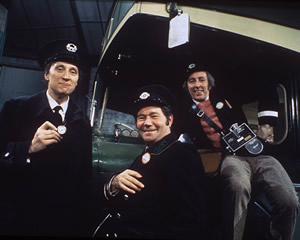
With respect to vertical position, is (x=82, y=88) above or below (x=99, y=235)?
above

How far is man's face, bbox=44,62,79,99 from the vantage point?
1.66m

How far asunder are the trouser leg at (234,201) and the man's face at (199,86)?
0.72m

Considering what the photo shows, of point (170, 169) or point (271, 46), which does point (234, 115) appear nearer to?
point (271, 46)

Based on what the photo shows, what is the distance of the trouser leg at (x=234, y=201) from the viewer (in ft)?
4.75

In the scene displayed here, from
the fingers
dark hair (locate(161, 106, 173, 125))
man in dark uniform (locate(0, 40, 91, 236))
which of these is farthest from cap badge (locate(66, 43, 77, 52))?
dark hair (locate(161, 106, 173, 125))

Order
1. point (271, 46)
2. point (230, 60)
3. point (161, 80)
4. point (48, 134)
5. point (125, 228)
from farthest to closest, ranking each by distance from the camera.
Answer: point (161, 80) < point (230, 60) < point (271, 46) < point (48, 134) < point (125, 228)

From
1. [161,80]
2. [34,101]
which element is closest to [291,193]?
[161,80]

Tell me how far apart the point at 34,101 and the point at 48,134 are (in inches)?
12.8

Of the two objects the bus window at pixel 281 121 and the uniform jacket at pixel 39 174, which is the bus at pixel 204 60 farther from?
the uniform jacket at pixel 39 174

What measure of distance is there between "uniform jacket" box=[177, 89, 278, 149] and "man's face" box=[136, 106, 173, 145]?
1.00ft

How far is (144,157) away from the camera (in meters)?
1.64

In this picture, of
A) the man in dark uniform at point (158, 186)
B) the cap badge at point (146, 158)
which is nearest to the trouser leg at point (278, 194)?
the man in dark uniform at point (158, 186)

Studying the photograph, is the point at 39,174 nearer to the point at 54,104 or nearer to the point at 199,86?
the point at 54,104

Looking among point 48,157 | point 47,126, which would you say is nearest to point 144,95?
point 47,126
